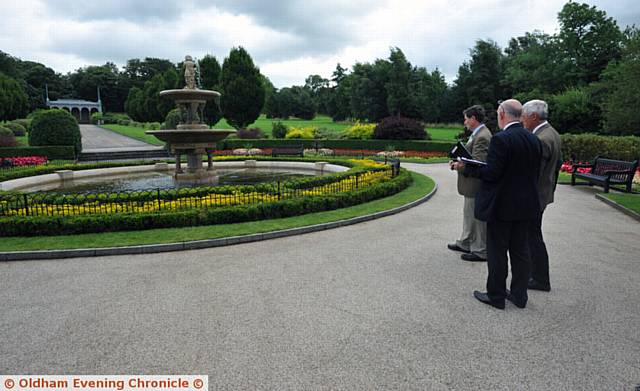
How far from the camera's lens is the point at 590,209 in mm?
10453

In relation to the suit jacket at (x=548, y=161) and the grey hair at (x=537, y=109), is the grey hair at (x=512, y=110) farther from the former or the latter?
the suit jacket at (x=548, y=161)

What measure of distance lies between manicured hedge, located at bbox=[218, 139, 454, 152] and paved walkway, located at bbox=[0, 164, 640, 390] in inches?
882

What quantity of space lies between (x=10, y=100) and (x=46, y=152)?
28702 millimetres

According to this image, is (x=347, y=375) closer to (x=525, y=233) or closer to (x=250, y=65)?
(x=525, y=233)

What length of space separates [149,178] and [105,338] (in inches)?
553

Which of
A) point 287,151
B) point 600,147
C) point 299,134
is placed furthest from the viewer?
point 299,134

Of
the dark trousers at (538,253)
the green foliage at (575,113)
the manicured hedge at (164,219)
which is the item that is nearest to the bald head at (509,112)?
the dark trousers at (538,253)

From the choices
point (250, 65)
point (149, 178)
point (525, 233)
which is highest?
point (250, 65)

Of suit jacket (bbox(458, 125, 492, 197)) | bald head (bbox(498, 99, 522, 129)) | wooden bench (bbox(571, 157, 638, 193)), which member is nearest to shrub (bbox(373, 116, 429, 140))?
wooden bench (bbox(571, 157, 638, 193))

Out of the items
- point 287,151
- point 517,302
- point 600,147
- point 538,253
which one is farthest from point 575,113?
point 517,302

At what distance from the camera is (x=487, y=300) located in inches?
187

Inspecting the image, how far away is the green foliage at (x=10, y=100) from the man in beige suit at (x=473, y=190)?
52408 mm

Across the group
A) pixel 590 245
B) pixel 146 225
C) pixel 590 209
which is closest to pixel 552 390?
pixel 590 245

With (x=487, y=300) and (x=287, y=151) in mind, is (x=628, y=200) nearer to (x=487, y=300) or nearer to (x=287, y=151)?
(x=487, y=300)
